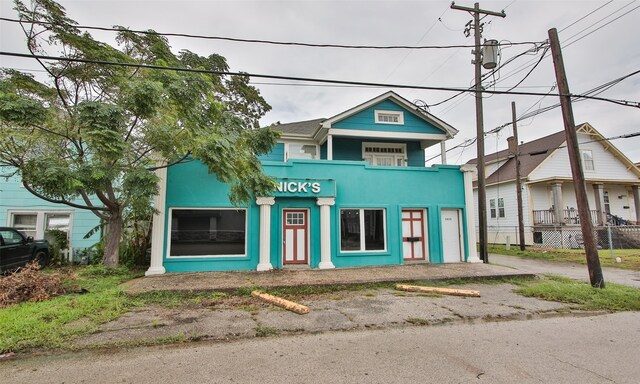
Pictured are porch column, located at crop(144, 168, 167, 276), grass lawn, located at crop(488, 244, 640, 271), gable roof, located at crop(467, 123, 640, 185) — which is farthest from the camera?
gable roof, located at crop(467, 123, 640, 185)

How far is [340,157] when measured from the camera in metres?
14.9

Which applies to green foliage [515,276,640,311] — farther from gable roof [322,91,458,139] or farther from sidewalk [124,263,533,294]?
gable roof [322,91,458,139]

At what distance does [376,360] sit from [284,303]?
3.09 metres

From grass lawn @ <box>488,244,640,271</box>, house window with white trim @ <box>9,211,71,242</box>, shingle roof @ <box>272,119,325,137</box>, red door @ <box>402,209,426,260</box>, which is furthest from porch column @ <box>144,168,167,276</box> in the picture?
grass lawn @ <box>488,244,640,271</box>

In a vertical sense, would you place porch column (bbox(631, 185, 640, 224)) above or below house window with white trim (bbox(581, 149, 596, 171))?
below

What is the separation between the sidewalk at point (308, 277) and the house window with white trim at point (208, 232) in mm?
891

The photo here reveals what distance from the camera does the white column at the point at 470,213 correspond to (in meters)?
12.9

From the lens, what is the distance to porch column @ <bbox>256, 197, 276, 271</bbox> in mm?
11016

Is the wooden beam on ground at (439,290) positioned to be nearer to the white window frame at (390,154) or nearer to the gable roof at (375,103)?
the gable roof at (375,103)

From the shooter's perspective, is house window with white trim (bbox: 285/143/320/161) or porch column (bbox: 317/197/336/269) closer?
porch column (bbox: 317/197/336/269)

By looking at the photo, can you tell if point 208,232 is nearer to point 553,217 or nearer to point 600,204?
point 553,217

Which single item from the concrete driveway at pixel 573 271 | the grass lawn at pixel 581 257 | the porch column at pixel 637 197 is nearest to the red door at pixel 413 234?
the concrete driveway at pixel 573 271

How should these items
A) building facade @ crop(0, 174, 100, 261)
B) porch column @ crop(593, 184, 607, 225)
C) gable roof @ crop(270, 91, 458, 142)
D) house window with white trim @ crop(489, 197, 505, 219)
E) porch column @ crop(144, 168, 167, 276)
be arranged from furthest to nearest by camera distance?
house window with white trim @ crop(489, 197, 505, 219), porch column @ crop(593, 184, 607, 225), gable roof @ crop(270, 91, 458, 142), building facade @ crop(0, 174, 100, 261), porch column @ crop(144, 168, 167, 276)

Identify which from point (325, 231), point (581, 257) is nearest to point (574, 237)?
point (581, 257)
